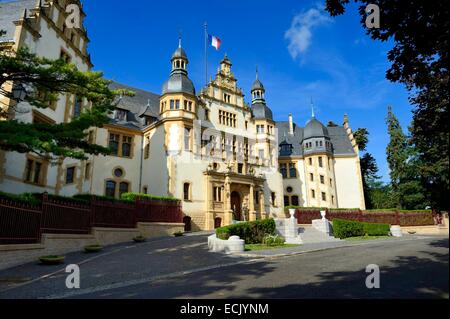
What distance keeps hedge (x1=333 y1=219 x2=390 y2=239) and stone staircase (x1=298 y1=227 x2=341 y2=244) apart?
1.30 metres

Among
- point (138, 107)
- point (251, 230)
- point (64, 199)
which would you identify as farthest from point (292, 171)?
point (64, 199)

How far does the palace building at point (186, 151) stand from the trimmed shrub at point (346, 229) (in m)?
10.2

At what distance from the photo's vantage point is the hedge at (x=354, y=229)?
89.4ft

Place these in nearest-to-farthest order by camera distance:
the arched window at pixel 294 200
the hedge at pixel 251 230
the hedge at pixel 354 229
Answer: the hedge at pixel 251 230 → the hedge at pixel 354 229 → the arched window at pixel 294 200

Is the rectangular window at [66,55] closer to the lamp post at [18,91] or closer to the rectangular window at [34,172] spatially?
the rectangular window at [34,172]

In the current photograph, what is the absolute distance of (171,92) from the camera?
3412 cm

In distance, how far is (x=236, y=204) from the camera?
36.1m

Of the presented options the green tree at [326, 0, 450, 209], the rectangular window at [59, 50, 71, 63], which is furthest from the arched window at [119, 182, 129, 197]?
the green tree at [326, 0, 450, 209]

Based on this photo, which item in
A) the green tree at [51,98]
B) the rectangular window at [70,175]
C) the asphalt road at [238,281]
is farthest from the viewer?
the rectangular window at [70,175]

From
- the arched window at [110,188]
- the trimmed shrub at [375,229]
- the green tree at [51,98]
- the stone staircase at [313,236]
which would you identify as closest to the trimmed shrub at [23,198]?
the green tree at [51,98]

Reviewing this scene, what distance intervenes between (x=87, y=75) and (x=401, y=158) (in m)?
48.7
